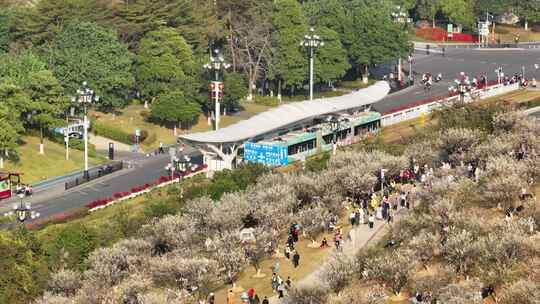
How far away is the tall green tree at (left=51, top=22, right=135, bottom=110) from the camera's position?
461ft

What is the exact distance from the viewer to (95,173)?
124 meters

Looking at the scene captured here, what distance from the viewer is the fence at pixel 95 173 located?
119m

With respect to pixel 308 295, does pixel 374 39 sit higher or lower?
higher

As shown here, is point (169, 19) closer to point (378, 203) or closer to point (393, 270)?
point (378, 203)

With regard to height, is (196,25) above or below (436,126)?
above

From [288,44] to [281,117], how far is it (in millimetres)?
39342

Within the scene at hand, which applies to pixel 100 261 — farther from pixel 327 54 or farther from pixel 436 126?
pixel 327 54

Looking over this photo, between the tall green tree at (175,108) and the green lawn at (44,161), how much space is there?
13406 millimetres

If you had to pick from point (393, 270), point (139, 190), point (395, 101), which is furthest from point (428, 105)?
point (393, 270)

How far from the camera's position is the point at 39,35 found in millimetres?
149500

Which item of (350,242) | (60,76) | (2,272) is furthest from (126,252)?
(60,76)

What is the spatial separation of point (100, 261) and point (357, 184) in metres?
25.8

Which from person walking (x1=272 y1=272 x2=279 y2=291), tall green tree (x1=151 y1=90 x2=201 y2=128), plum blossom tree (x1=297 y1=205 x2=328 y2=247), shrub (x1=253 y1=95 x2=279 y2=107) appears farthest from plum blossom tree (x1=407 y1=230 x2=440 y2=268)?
shrub (x1=253 y1=95 x2=279 y2=107)

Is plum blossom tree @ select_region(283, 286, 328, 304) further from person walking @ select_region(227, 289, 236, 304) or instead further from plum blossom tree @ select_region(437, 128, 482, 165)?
plum blossom tree @ select_region(437, 128, 482, 165)
